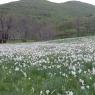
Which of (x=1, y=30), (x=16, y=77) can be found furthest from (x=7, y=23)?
(x=16, y=77)

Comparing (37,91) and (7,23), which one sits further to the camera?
(7,23)

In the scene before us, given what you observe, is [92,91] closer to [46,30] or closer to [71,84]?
[71,84]

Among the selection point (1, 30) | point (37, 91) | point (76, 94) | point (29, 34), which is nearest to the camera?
point (76, 94)

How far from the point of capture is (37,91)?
6.59m

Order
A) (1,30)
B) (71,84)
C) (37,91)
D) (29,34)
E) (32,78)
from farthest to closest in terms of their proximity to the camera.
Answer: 1. (29,34)
2. (1,30)
3. (32,78)
4. (71,84)
5. (37,91)

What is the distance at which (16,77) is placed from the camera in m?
8.98

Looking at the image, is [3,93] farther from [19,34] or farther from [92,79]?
[19,34]

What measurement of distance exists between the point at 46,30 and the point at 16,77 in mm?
179354

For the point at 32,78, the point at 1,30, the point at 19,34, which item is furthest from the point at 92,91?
the point at 19,34

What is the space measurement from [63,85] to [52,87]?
0.88 feet

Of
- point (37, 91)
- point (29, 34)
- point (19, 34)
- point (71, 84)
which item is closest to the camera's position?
point (37, 91)

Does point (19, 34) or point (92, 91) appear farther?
point (19, 34)

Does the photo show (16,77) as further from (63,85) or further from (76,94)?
(76,94)

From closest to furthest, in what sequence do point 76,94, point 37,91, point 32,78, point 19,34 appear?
point 76,94, point 37,91, point 32,78, point 19,34
